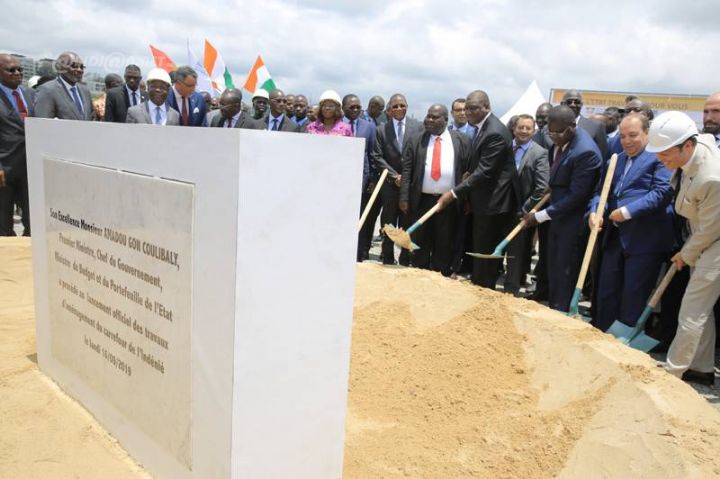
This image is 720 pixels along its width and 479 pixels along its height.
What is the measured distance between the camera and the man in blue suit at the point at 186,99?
15.6ft

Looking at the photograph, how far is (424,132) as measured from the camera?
5.57 metres

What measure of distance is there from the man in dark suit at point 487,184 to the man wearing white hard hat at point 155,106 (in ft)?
8.90

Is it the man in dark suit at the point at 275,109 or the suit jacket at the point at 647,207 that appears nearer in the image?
the suit jacket at the point at 647,207

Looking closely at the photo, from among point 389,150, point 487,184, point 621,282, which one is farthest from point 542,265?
point 389,150

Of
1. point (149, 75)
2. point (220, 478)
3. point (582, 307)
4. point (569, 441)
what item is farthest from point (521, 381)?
point (149, 75)

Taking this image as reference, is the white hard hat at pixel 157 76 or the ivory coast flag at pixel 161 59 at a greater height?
the ivory coast flag at pixel 161 59

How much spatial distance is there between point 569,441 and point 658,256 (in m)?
2.21

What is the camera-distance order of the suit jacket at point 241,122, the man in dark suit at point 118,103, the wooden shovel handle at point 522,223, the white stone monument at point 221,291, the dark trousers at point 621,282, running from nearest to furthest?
the white stone monument at point 221,291 < the dark trousers at point 621,282 < the wooden shovel handle at point 522,223 < the suit jacket at point 241,122 < the man in dark suit at point 118,103

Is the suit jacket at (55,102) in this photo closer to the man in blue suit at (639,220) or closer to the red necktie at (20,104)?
the red necktie at (20,104)

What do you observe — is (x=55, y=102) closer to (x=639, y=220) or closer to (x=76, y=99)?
(x=76, y=99)

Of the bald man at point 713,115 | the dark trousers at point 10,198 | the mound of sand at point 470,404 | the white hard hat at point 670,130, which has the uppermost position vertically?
the bald man at point 713,115

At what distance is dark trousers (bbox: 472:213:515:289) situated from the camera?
5.27 meters

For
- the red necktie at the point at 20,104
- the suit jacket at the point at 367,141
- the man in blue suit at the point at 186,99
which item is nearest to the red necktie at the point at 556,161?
the suit jacket at the point at 367,141

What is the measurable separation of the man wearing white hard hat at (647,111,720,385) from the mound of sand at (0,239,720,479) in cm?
79
